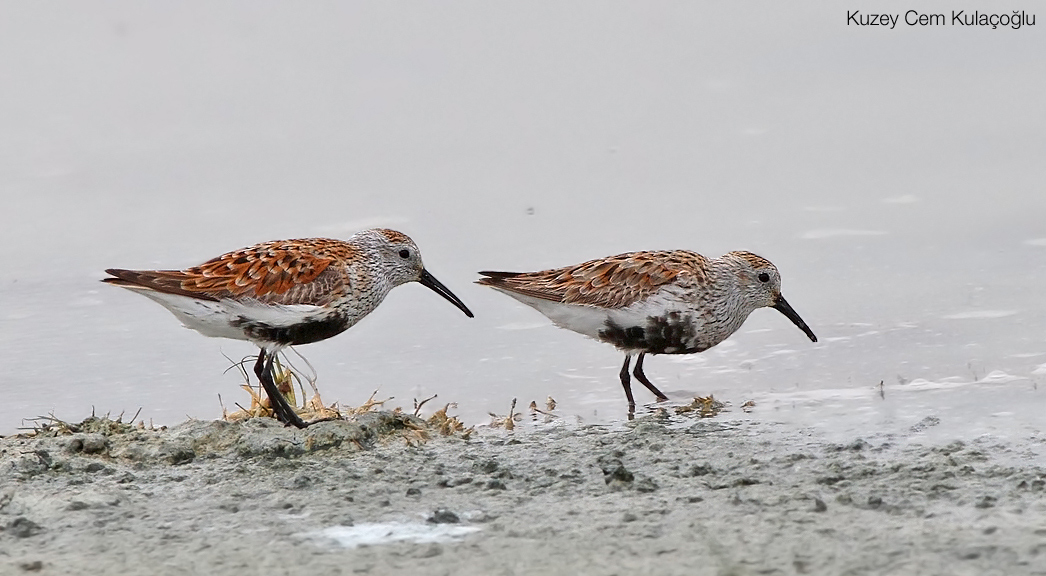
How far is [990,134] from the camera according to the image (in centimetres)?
1142

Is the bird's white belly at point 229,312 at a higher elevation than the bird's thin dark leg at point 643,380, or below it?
higher

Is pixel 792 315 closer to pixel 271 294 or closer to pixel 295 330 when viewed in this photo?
pixel 295 330

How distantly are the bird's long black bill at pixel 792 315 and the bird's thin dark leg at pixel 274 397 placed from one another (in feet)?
10.1

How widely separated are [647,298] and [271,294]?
2.24m

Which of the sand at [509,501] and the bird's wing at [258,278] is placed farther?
the bird's wing at [258,278]

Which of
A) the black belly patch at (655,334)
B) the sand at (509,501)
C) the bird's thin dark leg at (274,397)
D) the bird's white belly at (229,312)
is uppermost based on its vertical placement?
the bird's white belly at (229,312)

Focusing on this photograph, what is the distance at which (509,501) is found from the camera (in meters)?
5.91

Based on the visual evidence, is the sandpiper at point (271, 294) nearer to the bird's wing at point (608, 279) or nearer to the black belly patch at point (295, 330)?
the black belly patch at point (295, 330)

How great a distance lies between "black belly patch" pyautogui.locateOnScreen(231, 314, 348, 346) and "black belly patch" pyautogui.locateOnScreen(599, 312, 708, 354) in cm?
166

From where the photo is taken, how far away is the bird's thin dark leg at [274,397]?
7484mm

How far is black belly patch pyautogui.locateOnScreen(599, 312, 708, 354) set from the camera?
859 centimetres

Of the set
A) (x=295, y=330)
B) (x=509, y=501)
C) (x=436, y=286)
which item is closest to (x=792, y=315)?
(x=436, y=286)

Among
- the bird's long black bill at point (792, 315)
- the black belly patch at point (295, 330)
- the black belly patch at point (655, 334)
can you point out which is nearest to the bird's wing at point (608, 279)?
the black belly patch at point (655, 334)

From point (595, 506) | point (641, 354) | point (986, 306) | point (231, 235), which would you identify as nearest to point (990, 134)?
point (986, 306)
